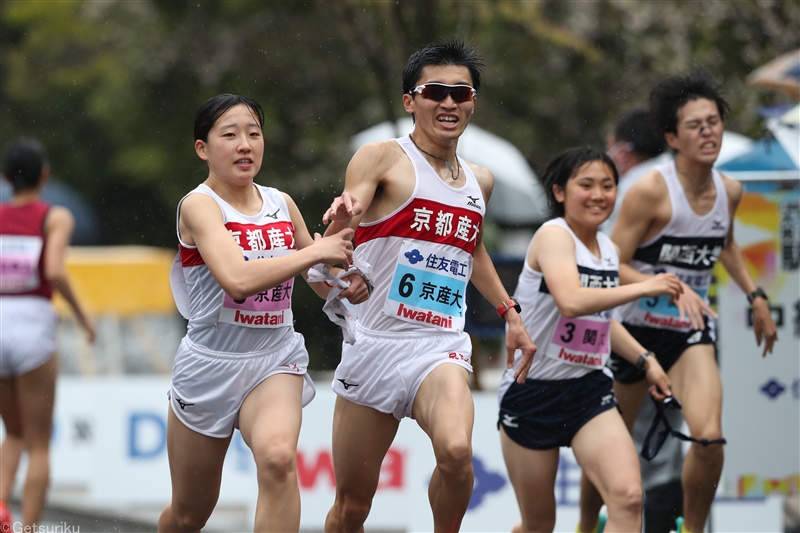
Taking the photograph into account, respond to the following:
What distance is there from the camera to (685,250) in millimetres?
5941

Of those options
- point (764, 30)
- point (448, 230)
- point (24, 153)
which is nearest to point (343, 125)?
point (764, 30)

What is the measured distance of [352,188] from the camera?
4.71 metres

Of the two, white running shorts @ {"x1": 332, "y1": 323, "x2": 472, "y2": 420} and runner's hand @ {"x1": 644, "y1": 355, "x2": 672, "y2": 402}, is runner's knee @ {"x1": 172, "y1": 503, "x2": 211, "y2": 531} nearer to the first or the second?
white running shorts @ {"x1": 332, "y1": 323, "x2": 472, "y2": 420}

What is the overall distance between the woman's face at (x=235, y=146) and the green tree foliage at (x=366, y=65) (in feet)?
21.6

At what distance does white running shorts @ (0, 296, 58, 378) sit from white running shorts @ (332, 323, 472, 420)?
2.88 metres

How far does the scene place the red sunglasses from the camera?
4832 millimetres

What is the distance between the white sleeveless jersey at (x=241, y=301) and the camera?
455 cm

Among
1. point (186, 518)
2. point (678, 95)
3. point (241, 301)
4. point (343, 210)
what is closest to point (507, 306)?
point (343, 210)

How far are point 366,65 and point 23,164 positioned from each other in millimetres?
6924

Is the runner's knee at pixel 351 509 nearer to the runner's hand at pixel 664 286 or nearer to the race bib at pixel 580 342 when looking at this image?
the race bib at pixel 580 342

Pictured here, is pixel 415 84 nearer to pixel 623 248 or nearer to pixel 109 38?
pixel 623 248

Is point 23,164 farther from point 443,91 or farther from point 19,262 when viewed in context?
point 443,91

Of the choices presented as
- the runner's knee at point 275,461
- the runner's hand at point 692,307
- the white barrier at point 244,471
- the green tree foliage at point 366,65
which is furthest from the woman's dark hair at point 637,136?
the green tree foliage at point 366,65

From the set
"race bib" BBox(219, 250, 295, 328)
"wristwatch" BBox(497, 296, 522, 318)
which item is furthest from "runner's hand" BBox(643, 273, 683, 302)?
"race bib" BBox(219, 250, 295, 328)
